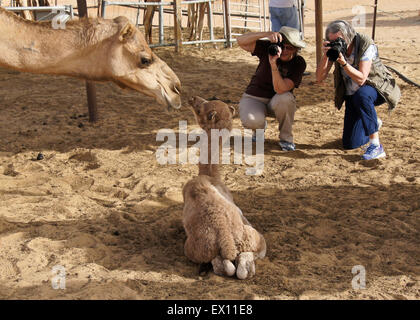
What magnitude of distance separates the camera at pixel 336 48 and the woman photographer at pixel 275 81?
0.43 meters

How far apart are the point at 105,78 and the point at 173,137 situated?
255cm

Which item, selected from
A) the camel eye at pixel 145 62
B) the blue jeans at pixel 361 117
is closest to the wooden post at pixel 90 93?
the camel eye at pixel 145 62

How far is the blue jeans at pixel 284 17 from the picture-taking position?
32.4 feet

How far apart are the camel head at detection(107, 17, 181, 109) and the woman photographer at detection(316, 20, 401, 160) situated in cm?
189

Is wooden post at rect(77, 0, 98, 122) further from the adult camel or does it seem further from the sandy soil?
the adult camel

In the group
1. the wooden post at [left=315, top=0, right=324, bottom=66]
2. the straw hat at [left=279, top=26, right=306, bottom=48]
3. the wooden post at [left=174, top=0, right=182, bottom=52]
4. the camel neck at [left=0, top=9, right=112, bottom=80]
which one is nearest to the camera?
the camel neck at [left=0, top=9, right=112, bottom=80]

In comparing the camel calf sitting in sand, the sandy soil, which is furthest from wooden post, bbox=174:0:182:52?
the camel calf sitting in sand

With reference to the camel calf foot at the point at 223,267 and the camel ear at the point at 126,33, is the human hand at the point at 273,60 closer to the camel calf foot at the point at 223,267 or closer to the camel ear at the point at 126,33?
the camel ear at the point at 126,33

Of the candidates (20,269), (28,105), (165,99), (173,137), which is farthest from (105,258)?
(28,105)

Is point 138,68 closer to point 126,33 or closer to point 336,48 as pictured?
point 126,33

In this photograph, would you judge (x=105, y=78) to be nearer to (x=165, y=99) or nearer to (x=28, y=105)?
(x=165, y=99)

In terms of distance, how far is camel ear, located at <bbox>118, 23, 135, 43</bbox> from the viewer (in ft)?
14.6

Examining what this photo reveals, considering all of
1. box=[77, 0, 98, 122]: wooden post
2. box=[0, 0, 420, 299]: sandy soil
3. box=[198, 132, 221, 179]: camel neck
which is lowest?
box=[0, 0, 420, 299]: sandy soil

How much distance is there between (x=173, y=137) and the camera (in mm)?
7180
